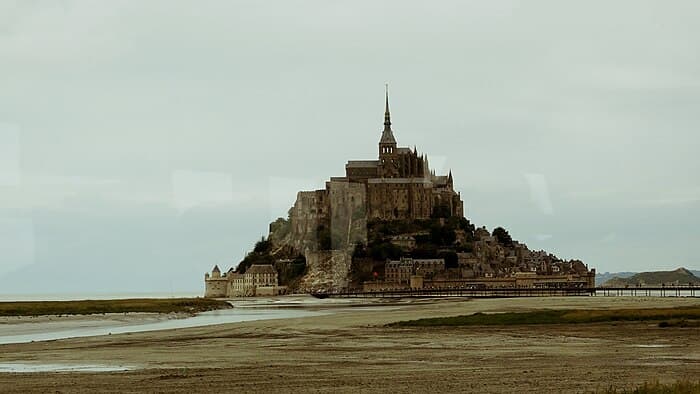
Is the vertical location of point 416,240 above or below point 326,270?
above

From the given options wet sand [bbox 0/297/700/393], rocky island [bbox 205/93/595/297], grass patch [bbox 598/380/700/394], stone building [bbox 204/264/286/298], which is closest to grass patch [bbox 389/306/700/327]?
wet sand [bbox 0/297/700/393]

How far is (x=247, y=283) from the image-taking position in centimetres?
16125

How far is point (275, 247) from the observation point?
177 metres

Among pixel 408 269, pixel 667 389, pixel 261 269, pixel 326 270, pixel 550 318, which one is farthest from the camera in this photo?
pixel 261 269

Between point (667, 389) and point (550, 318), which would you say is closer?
point (667, 389)

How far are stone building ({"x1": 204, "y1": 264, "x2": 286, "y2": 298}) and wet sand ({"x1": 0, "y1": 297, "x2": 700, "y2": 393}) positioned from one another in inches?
4451

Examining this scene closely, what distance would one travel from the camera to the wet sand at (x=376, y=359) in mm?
23578

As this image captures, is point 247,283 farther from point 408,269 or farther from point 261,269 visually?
point 408,269

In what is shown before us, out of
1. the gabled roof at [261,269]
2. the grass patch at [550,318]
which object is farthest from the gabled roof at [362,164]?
the grass patch at [550,318]

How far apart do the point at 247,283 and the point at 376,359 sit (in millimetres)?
132876

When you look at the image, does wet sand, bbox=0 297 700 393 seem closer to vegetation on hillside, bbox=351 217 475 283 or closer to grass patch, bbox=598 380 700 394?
grass patch, bbox=598 380 700 394

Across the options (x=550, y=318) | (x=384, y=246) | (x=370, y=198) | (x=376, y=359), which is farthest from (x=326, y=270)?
(x=376, y=359)

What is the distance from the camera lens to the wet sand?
77.4ft

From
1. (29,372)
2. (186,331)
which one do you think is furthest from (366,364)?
(186,331)
